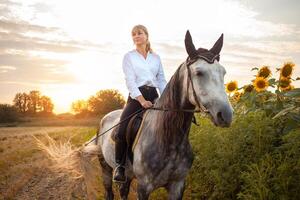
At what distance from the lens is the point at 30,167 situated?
1395cm

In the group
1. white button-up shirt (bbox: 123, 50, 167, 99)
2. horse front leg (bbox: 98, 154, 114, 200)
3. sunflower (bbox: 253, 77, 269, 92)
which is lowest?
horse front leg (bbox: 98, 154, 114, 200)

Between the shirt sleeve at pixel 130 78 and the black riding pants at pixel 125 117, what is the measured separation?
0.19 m

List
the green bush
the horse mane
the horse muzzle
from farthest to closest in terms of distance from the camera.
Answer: the green bush, the horse mane, the horse muzzle

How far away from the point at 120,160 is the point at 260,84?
10.3 feet

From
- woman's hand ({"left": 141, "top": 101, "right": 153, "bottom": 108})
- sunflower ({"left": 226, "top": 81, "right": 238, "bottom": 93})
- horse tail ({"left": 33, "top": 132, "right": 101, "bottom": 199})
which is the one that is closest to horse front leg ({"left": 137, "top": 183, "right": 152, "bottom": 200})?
woman's hand ({"left": 141, "top": 101, "right": 153, "bottom": 108})

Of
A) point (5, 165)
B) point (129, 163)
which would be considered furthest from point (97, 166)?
point (5, 165)

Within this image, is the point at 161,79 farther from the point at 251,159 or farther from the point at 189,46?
the point at 251,159

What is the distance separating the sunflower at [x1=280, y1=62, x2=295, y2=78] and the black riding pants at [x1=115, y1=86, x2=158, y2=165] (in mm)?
2713

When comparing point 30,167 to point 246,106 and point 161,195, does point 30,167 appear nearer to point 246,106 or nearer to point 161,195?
point 161,195

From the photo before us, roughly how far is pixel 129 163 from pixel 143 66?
59.2 inches

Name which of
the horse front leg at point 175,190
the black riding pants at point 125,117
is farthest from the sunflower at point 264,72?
the horse front leg at point 175,190

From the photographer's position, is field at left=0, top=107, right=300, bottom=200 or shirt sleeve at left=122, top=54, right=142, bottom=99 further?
shirt sleeve at left=122, top=54, right=142, bottom=99

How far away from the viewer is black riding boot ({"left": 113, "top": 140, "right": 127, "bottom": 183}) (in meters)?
5.60

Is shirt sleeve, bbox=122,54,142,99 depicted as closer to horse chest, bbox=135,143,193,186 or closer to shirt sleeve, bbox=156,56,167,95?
shirt sleeve, bbox=156,56,167,95
